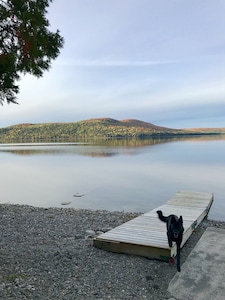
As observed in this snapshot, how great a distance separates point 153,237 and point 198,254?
1.03 m

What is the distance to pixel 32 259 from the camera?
559 cm

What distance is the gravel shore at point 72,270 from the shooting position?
4430 millimetres

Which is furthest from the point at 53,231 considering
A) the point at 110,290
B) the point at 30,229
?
the point at 110,290

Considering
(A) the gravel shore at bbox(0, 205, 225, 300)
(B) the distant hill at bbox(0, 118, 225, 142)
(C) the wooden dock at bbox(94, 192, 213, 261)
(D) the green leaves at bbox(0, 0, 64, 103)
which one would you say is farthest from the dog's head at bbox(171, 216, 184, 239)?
(B) the distant hill at bbox(0, 118, 225, 142)

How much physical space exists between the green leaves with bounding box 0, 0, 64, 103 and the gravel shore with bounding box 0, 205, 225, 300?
3036 mm

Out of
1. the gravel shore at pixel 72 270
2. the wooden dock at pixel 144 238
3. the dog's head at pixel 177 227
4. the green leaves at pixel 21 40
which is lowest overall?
the gravel shore at pixel 72 270

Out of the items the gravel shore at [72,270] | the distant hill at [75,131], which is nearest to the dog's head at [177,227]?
the gravel shore at [72,270]

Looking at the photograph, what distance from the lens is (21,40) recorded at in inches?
166

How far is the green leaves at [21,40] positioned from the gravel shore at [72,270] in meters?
3.04

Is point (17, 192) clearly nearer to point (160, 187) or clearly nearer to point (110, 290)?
point (160, 187)

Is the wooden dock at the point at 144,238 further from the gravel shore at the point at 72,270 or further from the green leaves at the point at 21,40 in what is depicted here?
the green leaves at the point at 21,40

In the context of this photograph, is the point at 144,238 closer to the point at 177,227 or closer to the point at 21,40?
the point at 177,227

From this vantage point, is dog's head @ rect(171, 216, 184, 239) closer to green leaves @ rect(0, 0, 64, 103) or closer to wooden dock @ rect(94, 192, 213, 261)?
wooden dock @ rect(94, 192, 213, 261)

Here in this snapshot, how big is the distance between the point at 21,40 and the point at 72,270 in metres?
4.08
